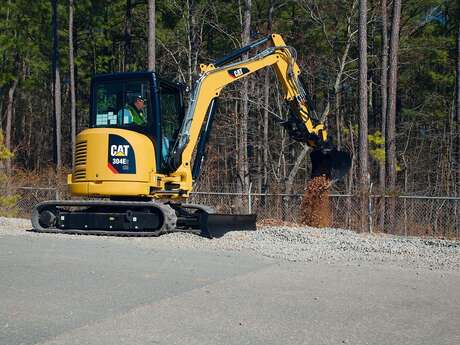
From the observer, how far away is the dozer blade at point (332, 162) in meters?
15.1

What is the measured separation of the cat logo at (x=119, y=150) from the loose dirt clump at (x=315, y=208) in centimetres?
542

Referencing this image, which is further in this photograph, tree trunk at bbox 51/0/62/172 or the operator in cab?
tree trunk at bbox 51/0/62/172

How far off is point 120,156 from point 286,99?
164 inches

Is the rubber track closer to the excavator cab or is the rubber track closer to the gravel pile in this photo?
the gravel pile

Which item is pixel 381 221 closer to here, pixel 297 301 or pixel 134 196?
pixel 134 196

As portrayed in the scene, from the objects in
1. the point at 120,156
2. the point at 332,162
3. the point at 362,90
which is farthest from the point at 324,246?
the point at 362,90

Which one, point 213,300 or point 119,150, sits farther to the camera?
point 119,150

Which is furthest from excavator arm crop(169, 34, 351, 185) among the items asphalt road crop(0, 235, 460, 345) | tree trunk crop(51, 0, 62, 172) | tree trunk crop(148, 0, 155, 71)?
tree trunk crop(51, 0, 62, 172)

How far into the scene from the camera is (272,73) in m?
31.4

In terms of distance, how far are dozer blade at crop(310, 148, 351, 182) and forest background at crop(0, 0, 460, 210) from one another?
17.9ft

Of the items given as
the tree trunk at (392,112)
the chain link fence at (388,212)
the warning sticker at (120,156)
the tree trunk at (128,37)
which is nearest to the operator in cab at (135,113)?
the warning sticker at (120,156)

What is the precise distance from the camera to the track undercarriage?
14023mm

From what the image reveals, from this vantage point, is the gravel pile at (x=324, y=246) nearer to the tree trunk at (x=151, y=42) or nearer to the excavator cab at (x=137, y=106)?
the excavator cab at (x=137, y=106)

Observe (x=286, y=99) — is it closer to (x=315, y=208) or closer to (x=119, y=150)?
(x=315, y=208)
